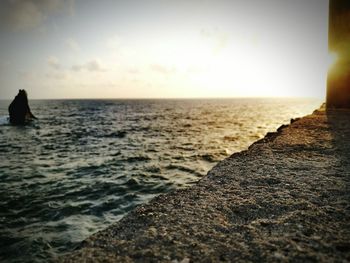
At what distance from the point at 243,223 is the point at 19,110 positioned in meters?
37.0

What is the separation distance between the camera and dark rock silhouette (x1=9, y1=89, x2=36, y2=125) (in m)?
32.2

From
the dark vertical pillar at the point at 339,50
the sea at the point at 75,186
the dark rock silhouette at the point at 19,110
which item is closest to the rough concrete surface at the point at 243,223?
the sea at the point at 75,186

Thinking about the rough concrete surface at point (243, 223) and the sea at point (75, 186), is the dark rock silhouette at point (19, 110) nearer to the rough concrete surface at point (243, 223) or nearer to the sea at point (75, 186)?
the sea at point (75, 186)

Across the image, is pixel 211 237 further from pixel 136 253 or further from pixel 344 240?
pixel 344 240

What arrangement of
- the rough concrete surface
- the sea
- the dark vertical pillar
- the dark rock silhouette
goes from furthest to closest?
1. the dark rock silhouette
2. the dark vertical pillar
3. the sea
4. the rough concrete surface

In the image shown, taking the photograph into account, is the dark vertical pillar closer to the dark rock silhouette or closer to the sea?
the sea

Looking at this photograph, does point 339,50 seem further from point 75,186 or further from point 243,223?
point 243,223

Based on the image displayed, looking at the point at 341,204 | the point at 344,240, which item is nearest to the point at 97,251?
the point at 344,240

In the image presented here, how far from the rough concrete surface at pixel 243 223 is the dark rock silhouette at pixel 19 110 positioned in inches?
1368

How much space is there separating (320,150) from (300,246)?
3367mm

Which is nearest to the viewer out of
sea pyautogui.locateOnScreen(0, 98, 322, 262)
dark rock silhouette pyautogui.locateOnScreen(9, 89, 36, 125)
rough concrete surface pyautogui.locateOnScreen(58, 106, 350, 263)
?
rough concrete surface pyautogui.locateOnScreen(58, 106, 350, 263)

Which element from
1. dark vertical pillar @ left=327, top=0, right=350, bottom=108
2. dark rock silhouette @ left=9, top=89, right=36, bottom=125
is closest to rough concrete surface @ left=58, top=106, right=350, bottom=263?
dark vertical pillar @ left=327, top=0, right=350, bottom=108

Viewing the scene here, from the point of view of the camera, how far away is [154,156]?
11414 mm

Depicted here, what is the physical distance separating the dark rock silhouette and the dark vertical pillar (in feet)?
108
